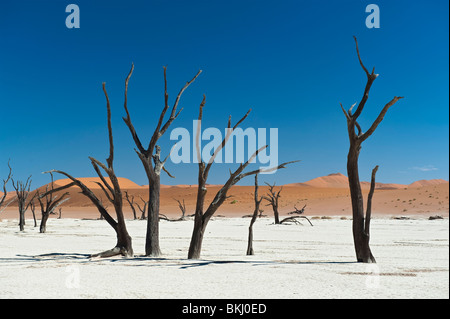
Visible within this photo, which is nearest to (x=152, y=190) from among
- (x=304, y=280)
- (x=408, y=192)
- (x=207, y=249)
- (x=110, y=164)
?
(x=110, y=164)

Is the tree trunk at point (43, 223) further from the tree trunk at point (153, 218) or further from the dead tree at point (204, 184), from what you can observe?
the dead tree at point (204, 184)

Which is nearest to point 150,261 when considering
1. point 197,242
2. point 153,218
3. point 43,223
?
point 197,242

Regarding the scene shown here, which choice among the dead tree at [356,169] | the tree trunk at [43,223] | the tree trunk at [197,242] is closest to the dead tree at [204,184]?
the tree trunk at [197,242]

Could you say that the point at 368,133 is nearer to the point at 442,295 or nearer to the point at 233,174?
the point at 233,174

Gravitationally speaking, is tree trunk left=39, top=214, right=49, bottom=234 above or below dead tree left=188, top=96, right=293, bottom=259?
below

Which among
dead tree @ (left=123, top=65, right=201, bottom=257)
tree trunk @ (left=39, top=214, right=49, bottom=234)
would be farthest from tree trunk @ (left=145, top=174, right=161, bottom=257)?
tree trunk @ (left=39, top=214, right=49, bottom=234)

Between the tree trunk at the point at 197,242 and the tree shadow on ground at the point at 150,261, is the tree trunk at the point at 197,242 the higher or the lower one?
the higher one

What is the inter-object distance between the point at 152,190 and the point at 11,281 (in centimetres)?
372

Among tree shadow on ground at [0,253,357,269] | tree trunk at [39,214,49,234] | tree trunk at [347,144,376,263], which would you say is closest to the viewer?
tree shadow on ground at [0,253,357,269]

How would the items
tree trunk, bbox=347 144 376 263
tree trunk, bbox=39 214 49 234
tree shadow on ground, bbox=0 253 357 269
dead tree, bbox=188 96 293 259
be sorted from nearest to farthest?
tree shadow on ground, bbox=0 253 357 269 < tree trunk, bbox=347 144 376 263 < dead tree, bbox=188 96 293 259 < tree trunk, bbox=39 214 49 234

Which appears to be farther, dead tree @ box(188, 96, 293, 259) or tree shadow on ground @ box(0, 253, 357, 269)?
dead tree @ box(188, 96, 293, 259)

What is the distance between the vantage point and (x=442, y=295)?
567 cm

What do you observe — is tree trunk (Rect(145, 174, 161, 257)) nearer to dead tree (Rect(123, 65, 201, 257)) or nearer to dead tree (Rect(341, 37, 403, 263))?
dead tree (Rect(123, 65, 201, 257))

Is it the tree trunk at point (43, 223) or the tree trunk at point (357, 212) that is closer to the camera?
the tree trunk at point (357, 212)
